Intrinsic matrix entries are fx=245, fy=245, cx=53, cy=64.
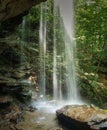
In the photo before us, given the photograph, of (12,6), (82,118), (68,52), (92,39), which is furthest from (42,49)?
(12,6)

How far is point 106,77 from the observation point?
56.7ft

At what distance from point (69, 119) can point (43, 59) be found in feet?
20.9

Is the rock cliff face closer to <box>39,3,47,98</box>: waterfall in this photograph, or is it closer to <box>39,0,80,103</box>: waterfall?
<box>39,3,47,98</box>: waterfall

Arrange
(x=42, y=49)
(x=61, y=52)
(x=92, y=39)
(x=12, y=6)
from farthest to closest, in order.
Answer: (x=92, y=39), (x=61, y=52), (x=42, y=49), (x=12, y=6)

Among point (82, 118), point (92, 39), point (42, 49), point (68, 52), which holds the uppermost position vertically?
point (92, 39)

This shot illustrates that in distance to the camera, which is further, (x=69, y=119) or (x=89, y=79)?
(x=89, y=79)

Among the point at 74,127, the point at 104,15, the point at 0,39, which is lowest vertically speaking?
the point at 74,127

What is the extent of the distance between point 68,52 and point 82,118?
300 inches

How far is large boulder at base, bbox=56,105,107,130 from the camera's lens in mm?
9336

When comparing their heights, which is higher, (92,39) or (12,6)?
(12,6)

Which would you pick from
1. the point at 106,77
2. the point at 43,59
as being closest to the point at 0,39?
the point at 43,59

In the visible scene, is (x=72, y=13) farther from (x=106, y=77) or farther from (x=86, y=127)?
(x=86, y=127)

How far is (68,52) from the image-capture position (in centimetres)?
1670

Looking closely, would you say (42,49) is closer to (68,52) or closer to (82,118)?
(68,52)
